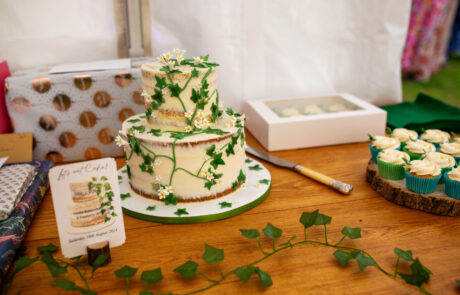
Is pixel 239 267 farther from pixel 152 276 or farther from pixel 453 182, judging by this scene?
pixel 453 182

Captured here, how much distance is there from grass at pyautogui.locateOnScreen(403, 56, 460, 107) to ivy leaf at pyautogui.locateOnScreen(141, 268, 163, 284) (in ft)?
7.32

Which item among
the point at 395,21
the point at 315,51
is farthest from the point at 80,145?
the point at 395,21

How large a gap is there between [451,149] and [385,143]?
159 mm

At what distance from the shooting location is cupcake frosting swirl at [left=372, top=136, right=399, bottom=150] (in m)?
1.03

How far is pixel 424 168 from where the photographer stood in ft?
2.80

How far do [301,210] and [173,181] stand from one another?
Answer: 31cm

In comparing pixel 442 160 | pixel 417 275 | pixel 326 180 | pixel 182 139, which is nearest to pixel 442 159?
pixel 442 160

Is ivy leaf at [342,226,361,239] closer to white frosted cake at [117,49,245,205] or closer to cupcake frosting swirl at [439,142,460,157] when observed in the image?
white frosted cake at [117,49,245,205]

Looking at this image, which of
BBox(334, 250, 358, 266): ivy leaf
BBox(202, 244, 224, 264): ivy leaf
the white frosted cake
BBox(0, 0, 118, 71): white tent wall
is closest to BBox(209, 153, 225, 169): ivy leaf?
the white frosted cake

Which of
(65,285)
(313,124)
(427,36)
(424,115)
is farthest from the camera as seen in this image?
(427,36)

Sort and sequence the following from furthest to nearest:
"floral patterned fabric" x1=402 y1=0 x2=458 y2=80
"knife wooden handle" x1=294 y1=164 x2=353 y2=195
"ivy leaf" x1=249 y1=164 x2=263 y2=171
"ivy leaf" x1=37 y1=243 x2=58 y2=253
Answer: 1. "floral patterned fabric" x1=402 y1=0 x2=458 y2=80
2. "ivy leaf" x1=249 y1=164 x2=263 y2=171
3. "knife wooden handle" x1=294 y1=164 x2=353 y2=195
4. "ivy leaf" x1=37 y1=243 x2=58 y2=253

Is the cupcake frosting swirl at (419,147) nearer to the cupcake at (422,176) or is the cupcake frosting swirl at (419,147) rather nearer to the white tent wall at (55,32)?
the cupcake at (422,176)

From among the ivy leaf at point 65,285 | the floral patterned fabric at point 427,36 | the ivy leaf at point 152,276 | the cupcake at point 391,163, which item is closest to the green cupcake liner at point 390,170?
the cupcake at point 391,163

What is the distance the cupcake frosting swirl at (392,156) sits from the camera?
3.02ft
